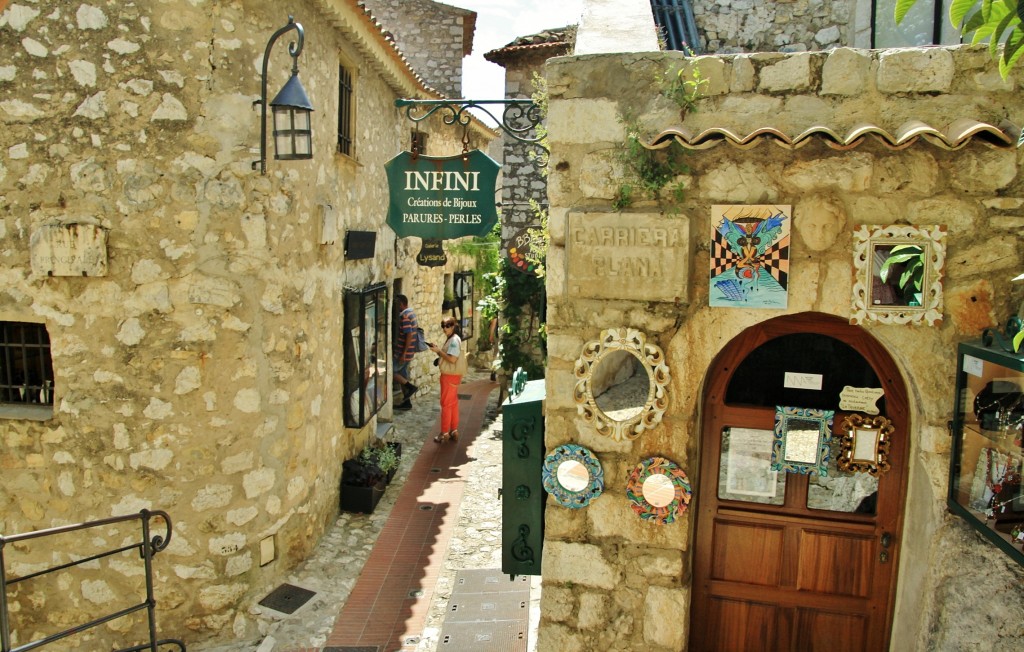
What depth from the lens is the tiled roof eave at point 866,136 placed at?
131 inches

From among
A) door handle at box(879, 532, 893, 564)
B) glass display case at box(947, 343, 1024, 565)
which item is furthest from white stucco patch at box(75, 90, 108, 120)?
door handle at box(879, 532, 893, 564)

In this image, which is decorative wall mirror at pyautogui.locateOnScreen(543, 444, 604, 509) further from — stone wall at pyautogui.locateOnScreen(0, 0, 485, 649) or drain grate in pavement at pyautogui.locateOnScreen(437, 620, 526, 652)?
stone wall at pyautogui.locateOnScreen(0, 0, 485, 649)

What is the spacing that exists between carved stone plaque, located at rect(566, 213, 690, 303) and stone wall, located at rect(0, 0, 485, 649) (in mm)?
3336

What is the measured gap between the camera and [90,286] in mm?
5961

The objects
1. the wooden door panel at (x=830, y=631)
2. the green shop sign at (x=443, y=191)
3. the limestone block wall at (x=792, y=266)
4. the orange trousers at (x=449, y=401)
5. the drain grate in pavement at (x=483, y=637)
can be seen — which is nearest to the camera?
the limestone block wall at (x=792, y=266)

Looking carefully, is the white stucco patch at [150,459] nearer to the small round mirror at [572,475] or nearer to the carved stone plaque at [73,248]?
the carved stone plaque at [73,248]

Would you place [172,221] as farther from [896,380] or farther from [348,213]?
[896,380]

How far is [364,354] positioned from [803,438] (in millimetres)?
5778

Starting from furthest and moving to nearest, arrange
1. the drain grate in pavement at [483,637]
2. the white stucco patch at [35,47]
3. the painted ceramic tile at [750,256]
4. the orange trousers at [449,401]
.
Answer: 1. the orange trousers at [449,401]
2. the white stucco patch at [35,47]
3. the drain grate in pavement at [483,637]
4. the painted ceramic tile at [750,256]

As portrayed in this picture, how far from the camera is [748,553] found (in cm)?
431

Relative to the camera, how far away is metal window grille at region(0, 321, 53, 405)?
6.25m

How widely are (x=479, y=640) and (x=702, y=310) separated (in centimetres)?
319

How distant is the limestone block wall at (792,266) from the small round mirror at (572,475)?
0.13 metres

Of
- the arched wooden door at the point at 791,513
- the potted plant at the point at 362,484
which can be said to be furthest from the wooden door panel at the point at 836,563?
the potted plant at the point at 362,484
